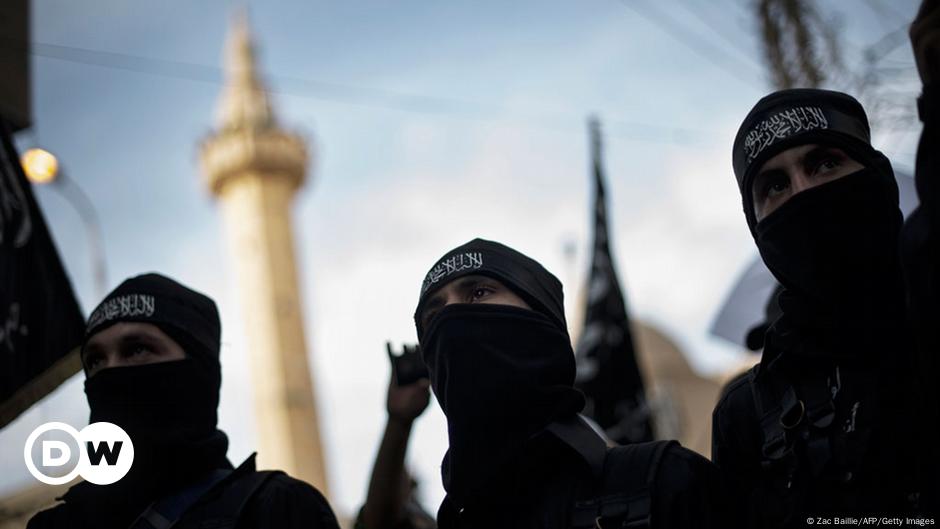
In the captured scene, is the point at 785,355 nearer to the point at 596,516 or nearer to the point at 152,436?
the point at 596,516

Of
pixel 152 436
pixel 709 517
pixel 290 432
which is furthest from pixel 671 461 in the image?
pixel 290 432

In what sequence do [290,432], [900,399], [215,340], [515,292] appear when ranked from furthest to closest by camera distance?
[290,432]
[215,340]
[515,292]
[900,399]

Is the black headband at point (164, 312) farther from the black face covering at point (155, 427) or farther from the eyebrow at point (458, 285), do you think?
the eyebrow at point (458, 285)

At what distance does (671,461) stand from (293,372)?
31522 mm

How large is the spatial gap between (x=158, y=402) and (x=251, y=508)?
49cm

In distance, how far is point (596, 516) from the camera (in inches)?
111

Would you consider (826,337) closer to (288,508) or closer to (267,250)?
(288,508)

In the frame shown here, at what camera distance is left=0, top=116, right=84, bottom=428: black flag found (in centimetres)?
438

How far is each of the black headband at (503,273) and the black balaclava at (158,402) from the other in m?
0.78

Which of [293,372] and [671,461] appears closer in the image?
[671,461]

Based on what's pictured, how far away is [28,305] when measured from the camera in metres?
4.54

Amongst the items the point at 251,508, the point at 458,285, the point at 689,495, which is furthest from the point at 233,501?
the point at 689,495

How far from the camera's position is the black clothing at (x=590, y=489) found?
281 centimetres

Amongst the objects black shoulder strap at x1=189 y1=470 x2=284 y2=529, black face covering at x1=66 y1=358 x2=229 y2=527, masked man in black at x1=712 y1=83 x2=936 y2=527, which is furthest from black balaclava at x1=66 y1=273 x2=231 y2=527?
masked man in black at x1=712 y1=83 x2=936 y2=527
